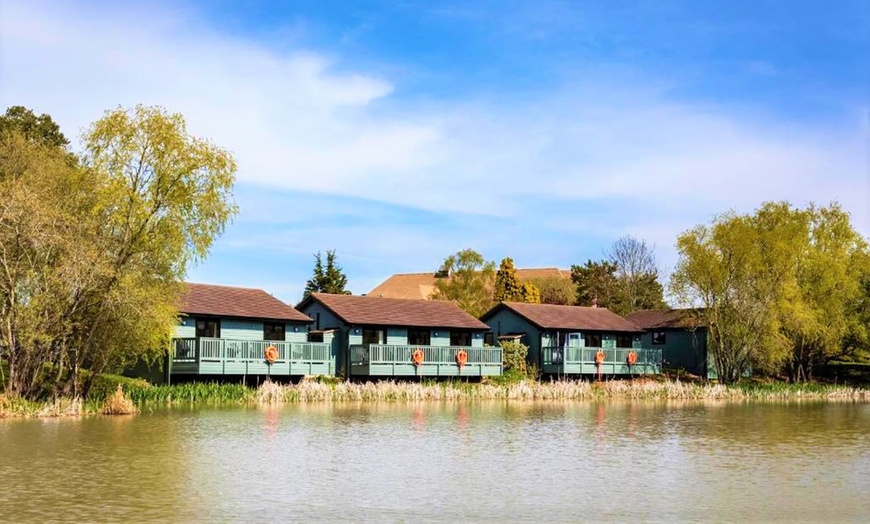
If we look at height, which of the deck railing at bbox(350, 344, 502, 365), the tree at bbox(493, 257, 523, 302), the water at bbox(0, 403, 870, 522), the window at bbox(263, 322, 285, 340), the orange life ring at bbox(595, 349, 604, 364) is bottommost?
the water at bbox(0, 403, 870, 522)

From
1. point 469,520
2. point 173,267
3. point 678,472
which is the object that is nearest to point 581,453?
point 678,472

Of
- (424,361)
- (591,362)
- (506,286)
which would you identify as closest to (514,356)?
(591,362)

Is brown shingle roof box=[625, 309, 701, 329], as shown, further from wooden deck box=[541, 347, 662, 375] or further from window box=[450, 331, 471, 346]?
window box=[450, 331, 471, 346]

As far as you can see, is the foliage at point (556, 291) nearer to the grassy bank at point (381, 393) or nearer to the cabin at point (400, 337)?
the cabin at point (400, 337)

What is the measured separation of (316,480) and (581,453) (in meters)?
8.17

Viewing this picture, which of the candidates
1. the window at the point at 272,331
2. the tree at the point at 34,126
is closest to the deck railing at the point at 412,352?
the window at the point at 272,331

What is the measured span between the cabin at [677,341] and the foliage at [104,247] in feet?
129

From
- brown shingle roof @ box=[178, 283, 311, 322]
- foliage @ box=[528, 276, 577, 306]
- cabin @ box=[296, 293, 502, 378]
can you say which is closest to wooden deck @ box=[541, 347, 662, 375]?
cabin @ box=[296, 293, 502, 378]

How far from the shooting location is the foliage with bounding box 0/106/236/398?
3369 centimetres

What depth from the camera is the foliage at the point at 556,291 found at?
94.9m

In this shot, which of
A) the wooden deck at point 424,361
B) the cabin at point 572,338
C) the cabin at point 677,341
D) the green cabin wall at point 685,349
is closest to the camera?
the wooden deck at point 424,361

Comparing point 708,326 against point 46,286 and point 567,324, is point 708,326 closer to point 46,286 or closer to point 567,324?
point 567,324

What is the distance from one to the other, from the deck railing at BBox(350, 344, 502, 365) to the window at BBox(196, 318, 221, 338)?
788 centimetres

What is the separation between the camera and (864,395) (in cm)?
5953
